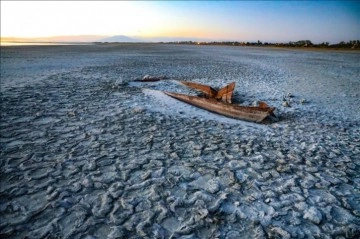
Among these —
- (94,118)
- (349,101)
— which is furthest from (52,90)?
(349,101)

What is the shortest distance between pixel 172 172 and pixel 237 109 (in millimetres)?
2700

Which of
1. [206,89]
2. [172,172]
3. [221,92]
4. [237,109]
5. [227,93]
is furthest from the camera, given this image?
[206,89]

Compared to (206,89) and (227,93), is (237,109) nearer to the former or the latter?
(227,93)

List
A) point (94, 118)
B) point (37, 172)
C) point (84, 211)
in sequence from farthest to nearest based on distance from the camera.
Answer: point (94, 118) → point (37, 172) → point (84, 211)

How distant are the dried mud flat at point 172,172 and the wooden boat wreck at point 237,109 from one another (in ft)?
0.84

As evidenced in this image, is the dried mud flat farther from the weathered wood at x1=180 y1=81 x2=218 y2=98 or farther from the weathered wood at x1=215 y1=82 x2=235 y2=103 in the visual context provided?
the weathered wood at x1=180 y1=81 x2=218 y2=98

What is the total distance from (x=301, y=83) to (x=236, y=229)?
343 inches

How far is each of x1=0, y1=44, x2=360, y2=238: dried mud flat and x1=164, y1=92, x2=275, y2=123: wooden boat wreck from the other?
0.84 feet

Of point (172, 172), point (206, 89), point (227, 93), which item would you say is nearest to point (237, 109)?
point (227, 93)

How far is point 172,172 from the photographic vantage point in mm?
3258

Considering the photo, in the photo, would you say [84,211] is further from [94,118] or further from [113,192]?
[94,118]

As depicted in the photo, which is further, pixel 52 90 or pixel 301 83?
pixel 301 83

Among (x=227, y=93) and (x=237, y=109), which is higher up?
(x=227, y=93)

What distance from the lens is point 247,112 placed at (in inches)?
210
